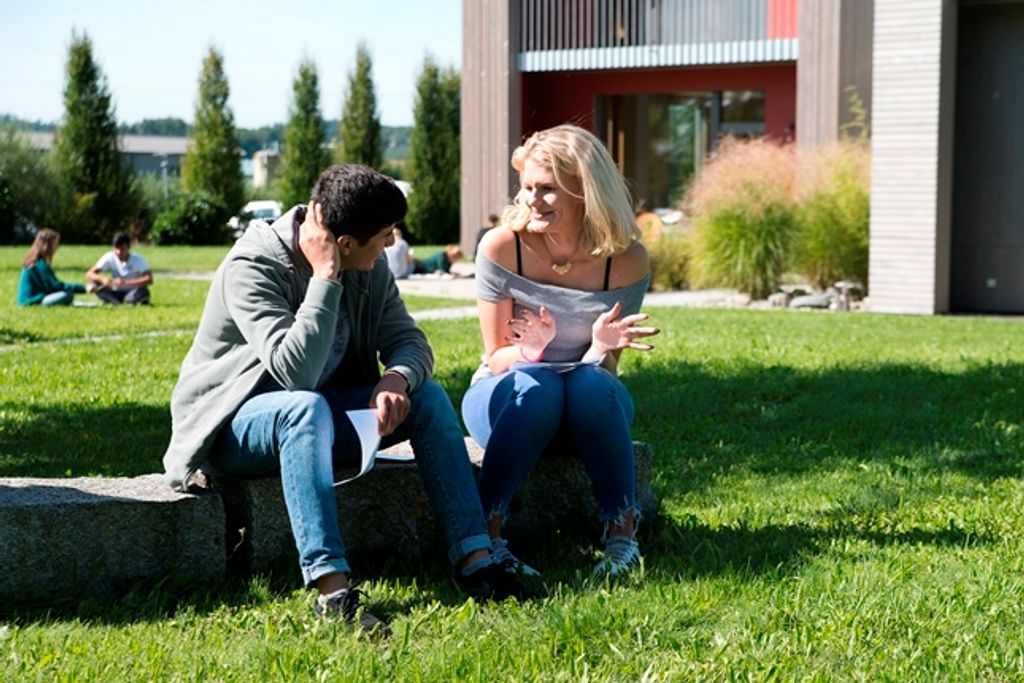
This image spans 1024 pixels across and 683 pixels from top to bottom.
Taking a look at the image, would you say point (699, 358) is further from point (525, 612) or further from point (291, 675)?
point (291, 675)

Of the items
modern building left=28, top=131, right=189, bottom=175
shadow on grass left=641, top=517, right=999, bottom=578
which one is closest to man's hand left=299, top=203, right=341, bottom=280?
shadow on grass left=641, top=517, right=999, bottom=578

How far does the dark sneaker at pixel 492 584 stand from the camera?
13.8ft

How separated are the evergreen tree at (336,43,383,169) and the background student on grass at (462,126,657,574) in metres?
34.4

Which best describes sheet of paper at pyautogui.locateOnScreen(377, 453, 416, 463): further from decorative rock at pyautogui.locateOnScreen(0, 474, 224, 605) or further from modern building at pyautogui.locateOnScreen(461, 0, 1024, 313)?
modern building at pyautogui.locateOnScreen(461, 0, 1024, 313)

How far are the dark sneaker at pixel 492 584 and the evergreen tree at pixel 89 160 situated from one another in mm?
33404

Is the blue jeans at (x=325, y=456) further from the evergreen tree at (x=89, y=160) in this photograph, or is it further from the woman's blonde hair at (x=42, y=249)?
the evergreen tree at (x=89, y=160)

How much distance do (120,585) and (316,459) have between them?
714mm

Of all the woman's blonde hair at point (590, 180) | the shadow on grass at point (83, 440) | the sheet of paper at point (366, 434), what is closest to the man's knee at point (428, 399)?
the sheet of paper at point (366, 434)

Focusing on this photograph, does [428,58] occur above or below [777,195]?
above

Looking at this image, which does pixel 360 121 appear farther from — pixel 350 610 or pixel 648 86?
pixel 350 610

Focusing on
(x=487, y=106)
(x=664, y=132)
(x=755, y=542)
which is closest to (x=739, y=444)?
(x=755, y=542)

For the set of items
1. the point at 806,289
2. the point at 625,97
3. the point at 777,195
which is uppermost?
the point at 625,97

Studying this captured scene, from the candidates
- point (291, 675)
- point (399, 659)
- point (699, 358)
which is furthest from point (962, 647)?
point (699, 358)

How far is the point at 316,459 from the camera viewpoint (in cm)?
411
